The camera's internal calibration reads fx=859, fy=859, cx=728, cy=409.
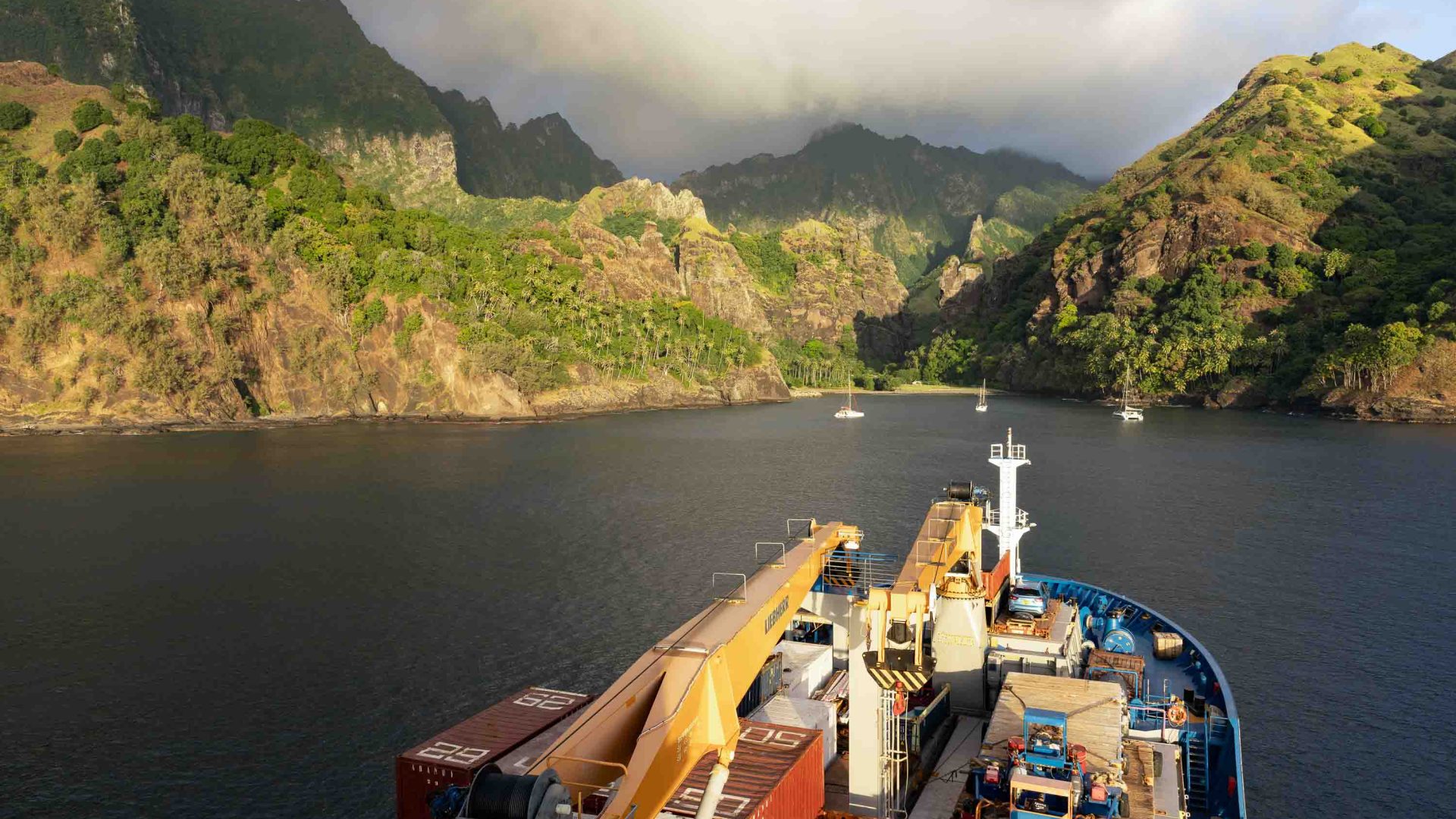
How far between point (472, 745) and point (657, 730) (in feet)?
40.1

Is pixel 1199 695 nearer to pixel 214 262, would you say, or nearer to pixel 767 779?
pixel 767 779

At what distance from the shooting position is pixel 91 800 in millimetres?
32188

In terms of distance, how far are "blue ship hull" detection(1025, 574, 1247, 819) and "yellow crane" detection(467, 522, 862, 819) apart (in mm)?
17247

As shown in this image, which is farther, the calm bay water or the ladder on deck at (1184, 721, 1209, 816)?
the calm bay water

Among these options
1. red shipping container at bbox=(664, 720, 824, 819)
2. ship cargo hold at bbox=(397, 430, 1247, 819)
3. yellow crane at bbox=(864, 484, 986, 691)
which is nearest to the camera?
ship cargo hold at bbox=(397, 430, 1247, 819)

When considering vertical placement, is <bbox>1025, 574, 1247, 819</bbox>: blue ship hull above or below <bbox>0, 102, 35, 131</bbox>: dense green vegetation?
below

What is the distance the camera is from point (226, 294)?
163m

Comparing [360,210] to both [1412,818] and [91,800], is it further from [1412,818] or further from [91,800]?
[1412,818]

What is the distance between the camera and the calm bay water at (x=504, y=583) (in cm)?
3550

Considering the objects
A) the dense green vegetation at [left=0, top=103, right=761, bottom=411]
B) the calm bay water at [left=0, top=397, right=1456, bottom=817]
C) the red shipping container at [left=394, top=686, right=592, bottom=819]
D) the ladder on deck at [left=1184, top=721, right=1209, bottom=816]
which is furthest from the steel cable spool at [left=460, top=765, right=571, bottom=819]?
the dense green vegetation at [left=0, top=103, right=761, bottom=411]

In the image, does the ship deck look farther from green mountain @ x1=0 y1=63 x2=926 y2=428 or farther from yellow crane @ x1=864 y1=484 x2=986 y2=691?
green mountain @ x1=0 y1=63 x2=926 y2=428

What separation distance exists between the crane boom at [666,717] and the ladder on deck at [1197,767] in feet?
57.1

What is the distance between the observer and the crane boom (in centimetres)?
1480

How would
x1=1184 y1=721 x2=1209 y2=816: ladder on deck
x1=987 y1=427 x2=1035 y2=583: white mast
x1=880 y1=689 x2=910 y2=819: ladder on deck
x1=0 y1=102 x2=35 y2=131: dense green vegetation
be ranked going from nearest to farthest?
x1=880 y1=689 x2=910 y2=819: ladder on deck → x1=1184 y1=721 x2=1209 y2=816: ladder on deck → x1=987 y1=427 x2=1035 y2=583: white mast → x1=0 y1=102 x2=35 y2=131: dense green vegetation
